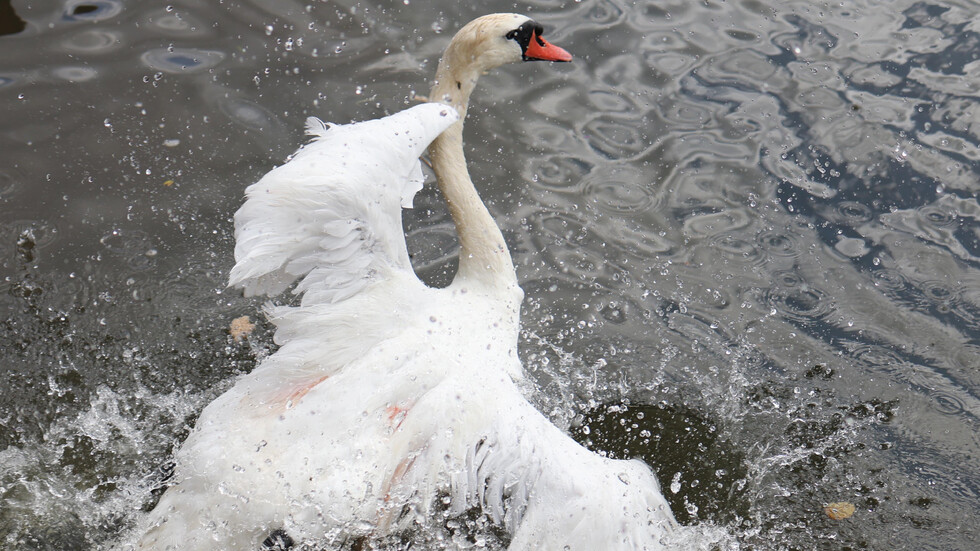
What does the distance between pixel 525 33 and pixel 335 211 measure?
153 centimetres

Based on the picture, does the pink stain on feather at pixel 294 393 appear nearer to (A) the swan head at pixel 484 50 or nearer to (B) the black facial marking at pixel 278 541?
(B) the black facial marking at pixel 278 541

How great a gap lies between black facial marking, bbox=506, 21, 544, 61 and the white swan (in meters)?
0.79

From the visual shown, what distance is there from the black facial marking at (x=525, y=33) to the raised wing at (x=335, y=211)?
79 centimetres

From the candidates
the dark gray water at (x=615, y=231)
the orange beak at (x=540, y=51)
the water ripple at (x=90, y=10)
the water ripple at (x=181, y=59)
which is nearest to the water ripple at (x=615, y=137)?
the dark gray water at (x=615, y=231)

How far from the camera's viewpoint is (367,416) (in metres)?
3.11

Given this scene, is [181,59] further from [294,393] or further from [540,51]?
[294,393]

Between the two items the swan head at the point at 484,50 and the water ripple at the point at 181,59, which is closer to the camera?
the swan head at the point at 484,50

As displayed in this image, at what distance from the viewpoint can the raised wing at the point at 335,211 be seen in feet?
10.5

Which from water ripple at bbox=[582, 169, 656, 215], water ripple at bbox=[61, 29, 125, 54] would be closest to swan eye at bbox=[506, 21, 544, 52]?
water ripple at bbox=[582, 169, 656, 215]

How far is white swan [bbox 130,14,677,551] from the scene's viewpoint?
3010 millimetres

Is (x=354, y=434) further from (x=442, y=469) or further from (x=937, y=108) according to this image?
(x=937, y=108)

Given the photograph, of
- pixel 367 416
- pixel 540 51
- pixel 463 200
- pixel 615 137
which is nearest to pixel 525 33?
pixel 540 51

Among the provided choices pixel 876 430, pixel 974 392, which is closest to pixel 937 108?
pixel 974 392

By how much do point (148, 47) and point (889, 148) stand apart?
5.09m
